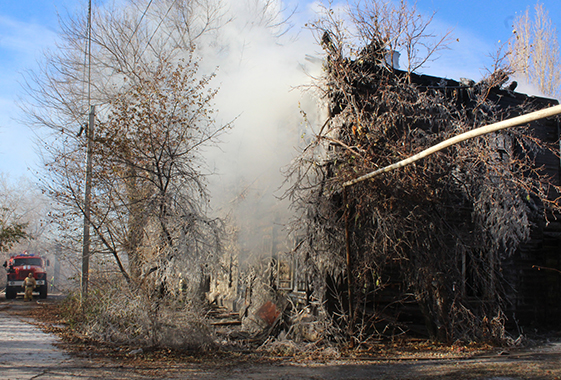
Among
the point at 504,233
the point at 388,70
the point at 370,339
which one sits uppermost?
the point at 388,70

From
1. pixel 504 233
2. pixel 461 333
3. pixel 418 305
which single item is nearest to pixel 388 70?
pixel 504 233

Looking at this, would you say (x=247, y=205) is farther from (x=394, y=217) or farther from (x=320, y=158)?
(x=394, y=217)

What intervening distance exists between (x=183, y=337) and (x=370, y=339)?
3774 mm

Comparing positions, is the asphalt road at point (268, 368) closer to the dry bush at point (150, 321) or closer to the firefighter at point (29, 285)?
the dry bush at point (150, 321)

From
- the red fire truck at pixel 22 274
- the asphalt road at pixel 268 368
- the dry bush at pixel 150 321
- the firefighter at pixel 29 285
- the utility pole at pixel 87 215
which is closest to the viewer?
the asphalt road at pixel 268 368

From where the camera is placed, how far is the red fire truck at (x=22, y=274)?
2034 cm

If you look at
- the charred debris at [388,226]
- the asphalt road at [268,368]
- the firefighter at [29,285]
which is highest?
the charred debris at [388,226]

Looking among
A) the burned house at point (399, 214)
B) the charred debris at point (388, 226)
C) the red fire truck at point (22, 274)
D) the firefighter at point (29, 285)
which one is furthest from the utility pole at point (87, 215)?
the red fire truck at point (22, 274)

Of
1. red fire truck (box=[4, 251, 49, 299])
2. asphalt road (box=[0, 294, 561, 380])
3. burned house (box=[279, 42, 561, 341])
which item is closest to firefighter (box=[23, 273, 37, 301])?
red fire truck (box=[4, 251, 49, 299])

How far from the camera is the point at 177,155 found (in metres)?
8.95

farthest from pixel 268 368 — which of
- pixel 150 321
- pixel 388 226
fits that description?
pixel 388 226

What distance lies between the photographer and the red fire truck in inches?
801

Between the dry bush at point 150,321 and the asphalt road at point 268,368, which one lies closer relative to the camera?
the asphalt road at point 268,368

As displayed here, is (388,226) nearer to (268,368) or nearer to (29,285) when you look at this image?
(268,368)
